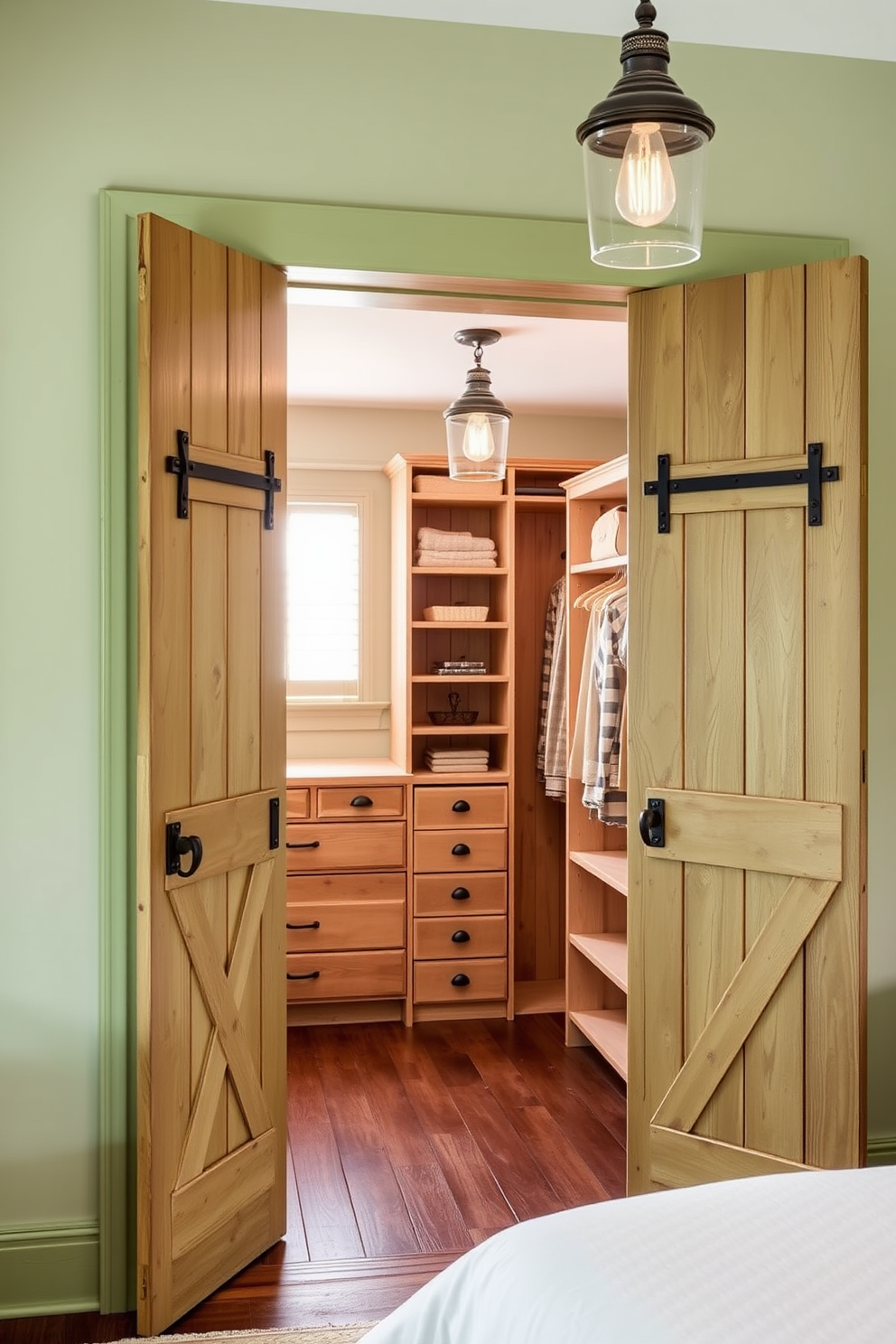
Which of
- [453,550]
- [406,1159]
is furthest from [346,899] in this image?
[453,550]

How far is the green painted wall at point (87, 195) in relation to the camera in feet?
7.75

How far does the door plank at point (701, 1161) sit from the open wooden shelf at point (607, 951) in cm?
86

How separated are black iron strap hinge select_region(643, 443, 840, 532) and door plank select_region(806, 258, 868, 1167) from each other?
0.08 ft

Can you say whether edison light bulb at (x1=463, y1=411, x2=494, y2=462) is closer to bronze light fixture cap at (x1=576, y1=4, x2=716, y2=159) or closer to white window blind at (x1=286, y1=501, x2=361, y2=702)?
white window blind at (x1=286, y1=501, x2=361, y2=702)

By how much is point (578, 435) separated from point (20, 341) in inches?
134

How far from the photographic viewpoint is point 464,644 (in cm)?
512

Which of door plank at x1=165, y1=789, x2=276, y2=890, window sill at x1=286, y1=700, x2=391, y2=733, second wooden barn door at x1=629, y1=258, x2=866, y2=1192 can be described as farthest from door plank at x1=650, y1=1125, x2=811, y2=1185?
window sill at x1=286, y1=700, x2=391, y2=733

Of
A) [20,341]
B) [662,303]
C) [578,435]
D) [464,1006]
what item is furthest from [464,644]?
[20,341]

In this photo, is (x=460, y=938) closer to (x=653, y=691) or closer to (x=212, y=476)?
(x=653, y=691)

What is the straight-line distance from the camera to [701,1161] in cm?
254

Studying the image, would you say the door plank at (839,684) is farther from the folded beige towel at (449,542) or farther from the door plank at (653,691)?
the folded beige towel at (449,542)

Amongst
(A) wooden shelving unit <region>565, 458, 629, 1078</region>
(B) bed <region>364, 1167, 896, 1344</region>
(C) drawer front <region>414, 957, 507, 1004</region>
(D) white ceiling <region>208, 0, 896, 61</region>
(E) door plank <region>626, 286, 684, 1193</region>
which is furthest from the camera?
(C) drawer front <region>414, 957, 507, 1004</region>

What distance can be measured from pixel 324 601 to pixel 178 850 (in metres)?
3.00

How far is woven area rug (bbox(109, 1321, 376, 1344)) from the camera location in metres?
2.19
